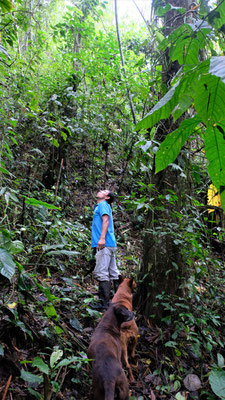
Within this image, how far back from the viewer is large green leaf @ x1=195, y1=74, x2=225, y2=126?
1.86 feet

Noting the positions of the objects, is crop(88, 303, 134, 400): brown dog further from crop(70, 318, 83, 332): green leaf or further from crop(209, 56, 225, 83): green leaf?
crop(209, 56, 225, 83): green leaf

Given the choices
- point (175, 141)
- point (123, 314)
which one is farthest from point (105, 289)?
point (175, 141)

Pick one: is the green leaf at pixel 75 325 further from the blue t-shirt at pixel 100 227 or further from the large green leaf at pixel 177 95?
the large green leaf at pixel 177 95

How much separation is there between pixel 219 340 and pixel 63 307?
2.05 m

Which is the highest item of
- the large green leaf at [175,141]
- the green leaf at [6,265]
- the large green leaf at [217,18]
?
the large green leaf at [217,18]

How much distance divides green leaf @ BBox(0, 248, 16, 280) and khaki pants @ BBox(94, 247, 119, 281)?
3205 millimetres

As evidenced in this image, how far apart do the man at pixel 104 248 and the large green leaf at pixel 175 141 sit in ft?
13.4

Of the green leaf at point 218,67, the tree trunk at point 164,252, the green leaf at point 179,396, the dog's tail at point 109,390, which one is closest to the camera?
the green leaf at point 218,67

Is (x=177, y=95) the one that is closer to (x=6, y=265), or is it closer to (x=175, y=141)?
(x=175, y=141)

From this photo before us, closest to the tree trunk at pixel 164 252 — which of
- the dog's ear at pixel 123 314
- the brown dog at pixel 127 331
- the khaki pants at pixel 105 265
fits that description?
the brown dog at pixel 127 331

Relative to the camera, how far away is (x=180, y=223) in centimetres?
362


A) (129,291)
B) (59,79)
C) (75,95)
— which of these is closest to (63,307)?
(129,291)

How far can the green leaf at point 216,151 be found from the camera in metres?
0.62

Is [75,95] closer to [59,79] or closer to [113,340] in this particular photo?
[59,79]
